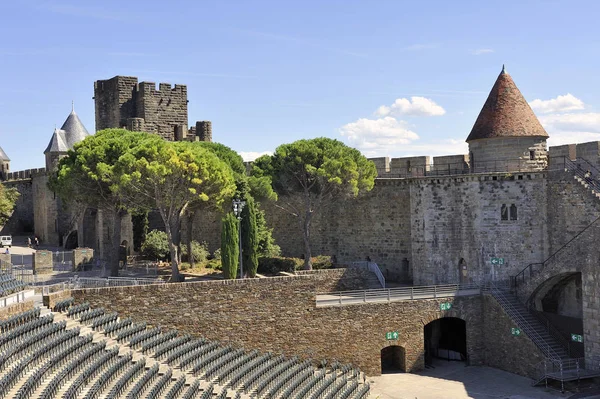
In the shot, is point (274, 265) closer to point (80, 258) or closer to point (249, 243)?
point (249, 243)

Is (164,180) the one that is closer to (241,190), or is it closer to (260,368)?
(241,190)

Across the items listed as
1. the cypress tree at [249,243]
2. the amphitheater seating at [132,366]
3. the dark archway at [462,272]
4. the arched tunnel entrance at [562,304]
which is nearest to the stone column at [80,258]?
the cypress tree at [249,243]

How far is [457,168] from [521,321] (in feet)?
26.1

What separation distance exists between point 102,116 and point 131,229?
7888 millimetres

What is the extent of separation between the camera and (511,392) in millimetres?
26234

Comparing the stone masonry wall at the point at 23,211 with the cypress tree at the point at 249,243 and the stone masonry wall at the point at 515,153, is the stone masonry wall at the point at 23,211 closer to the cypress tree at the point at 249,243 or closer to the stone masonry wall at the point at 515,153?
the cypress tree at the point at 249,243

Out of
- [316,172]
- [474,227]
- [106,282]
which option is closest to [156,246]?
[106,282]

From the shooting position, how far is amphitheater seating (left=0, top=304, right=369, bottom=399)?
1714cm

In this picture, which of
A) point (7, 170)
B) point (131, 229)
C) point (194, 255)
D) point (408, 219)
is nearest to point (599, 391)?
point (408, 219)

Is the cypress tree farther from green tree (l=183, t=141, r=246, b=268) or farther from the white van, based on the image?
the white van

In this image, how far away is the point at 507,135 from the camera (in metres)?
31.1

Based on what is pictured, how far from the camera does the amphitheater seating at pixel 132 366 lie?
675 inches

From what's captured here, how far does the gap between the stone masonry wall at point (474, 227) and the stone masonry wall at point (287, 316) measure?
2342 millimetres

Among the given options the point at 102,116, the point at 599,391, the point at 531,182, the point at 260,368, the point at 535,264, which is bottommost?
the point at 599,391
